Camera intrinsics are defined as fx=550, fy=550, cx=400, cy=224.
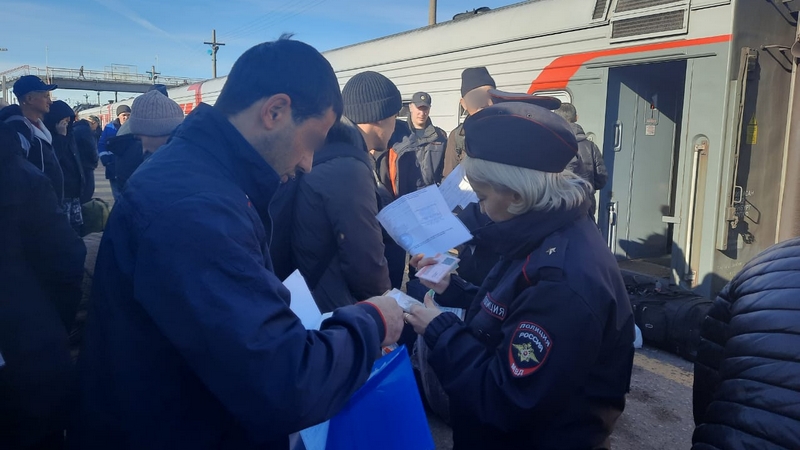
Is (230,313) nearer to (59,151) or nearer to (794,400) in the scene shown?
(794,400)

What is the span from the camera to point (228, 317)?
104cm

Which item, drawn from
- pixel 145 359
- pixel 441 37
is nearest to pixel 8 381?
pixel 145 359

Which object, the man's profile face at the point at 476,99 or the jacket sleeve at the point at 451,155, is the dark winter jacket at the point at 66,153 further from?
the man's profile face at the point at 476,99

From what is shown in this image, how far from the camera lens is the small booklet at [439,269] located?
86.4 inches

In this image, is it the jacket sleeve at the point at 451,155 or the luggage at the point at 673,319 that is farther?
the jacket sleeve at the point at 451,155

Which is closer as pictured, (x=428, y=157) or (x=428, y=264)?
(x=428, y=264)

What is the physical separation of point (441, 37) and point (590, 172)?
308 centimetres

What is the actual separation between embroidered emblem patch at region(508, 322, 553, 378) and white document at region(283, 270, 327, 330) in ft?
1.77

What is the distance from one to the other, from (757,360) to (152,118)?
3.73 metres

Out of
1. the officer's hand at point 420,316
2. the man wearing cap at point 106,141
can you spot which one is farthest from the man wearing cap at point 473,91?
the man wearing cap at point 106,141

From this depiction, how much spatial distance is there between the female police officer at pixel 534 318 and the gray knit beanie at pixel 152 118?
9.02 feet

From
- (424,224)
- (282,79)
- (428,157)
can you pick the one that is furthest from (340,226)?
(428,157)

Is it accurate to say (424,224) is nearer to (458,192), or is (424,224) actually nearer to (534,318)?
(458,192)

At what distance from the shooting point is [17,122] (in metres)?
3.89
